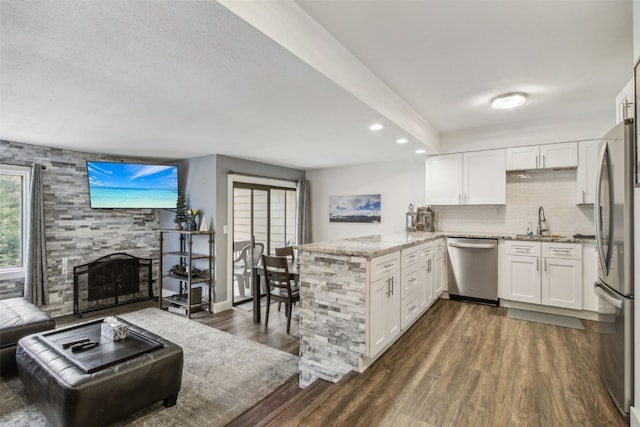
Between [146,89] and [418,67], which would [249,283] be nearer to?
[146,89]

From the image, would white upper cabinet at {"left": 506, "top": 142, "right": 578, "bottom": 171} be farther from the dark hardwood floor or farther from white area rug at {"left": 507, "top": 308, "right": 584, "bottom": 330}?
the dark hardwood floor

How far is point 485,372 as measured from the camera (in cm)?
246

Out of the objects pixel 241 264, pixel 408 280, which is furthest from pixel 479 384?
pixel 241 264

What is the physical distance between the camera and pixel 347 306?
2537 millimetres

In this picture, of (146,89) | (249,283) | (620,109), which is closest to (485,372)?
(620,109)

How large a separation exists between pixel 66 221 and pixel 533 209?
6.79 metres

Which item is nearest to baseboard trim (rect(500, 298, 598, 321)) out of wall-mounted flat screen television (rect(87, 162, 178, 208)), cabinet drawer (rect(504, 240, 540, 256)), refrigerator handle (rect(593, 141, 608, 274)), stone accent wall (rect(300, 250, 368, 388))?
cabinet drawer (rect(504, 240, 540, 256))

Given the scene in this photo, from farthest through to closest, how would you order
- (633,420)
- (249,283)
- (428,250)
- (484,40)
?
(249,283), (428,250), (484,40), (633,420)

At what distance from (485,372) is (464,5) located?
8.47 feet

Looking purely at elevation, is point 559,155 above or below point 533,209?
above

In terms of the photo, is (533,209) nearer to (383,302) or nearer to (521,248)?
(521,248)

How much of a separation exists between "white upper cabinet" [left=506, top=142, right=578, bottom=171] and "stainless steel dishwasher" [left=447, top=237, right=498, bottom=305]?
3.75 feet

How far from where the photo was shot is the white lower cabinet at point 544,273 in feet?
12.3

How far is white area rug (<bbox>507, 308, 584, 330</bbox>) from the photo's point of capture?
11.7 feet
